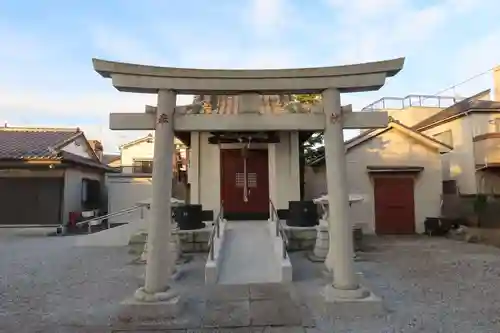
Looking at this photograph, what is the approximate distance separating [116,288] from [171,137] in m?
3.55

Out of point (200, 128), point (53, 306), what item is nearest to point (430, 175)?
point (200, 128)

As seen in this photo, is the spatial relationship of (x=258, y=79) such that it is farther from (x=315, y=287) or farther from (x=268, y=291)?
(x=315, y=287)

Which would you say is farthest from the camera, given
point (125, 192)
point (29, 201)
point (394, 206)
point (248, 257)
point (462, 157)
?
point (125, 192)

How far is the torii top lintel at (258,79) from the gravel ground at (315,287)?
3570 mm

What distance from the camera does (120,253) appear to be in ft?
41.2

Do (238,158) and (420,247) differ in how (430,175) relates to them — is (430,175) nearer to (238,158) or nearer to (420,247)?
(420,247)

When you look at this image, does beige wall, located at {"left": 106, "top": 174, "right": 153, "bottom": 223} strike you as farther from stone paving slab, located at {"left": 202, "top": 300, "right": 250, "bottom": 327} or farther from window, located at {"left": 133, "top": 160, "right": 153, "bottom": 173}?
stone paving slab, located at {"left": 202, "top": 300, "right": 250, "bottom": 327}

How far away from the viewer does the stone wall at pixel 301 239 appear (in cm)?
1165

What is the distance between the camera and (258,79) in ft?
21.5

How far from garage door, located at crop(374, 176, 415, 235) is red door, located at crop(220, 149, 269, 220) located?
621cm

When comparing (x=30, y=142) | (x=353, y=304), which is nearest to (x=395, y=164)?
(x=353, y=304)

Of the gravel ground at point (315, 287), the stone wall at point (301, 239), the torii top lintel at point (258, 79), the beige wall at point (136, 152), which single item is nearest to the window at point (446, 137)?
the gravel ground at point (315, 287)

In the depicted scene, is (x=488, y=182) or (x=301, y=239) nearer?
(x=301, y=239)

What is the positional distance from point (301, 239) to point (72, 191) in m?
12.5
